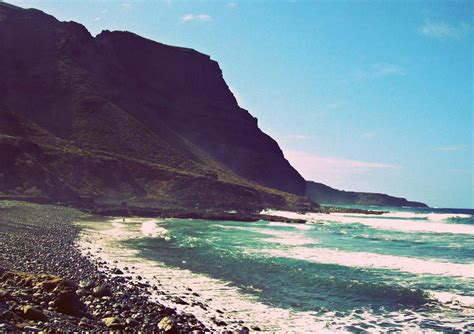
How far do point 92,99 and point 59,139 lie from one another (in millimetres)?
26755

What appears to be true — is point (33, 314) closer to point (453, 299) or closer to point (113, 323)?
point (113, 323)

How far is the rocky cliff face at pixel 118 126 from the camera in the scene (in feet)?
283

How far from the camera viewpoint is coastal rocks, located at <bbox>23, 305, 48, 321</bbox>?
9.80 metres

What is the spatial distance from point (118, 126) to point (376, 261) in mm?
103311

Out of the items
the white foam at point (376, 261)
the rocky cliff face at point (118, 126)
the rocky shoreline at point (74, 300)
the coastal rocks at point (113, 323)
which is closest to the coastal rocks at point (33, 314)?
the rocky shoreline at point (74, 300)

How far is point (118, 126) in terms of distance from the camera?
119m

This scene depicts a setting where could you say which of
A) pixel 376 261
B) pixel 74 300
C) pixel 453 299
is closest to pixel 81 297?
pixel 74 300

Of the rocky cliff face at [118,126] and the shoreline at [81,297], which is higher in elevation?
the rocky cliff face at [118,126]

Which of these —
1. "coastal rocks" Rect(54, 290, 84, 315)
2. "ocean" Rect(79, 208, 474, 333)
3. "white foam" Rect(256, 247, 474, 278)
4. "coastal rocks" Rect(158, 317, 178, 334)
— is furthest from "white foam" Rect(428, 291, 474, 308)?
"coastal rocks" Rect(54, 290, 84, 315)

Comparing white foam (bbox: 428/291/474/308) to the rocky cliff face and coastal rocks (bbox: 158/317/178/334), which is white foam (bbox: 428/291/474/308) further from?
the rocky cliff face

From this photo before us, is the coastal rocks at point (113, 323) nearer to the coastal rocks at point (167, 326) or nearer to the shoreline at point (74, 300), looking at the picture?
the shoreline at point (74, 300)

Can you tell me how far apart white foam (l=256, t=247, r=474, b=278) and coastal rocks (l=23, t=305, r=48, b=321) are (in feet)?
66.8

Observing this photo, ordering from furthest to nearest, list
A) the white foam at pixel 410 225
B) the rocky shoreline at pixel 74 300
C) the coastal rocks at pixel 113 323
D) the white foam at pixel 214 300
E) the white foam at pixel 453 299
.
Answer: the white foam at pixel 410 225, the white foam at pixel 453 299, the white foam at pixel 214 300, the coastal rocks at pixel 113 323, the rocky shoreline at pixel 74 300

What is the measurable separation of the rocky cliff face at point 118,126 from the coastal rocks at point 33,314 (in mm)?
64434
